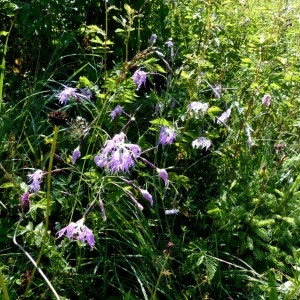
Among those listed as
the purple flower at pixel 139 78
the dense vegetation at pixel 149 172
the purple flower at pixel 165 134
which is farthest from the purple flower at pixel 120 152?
the purple flower at pixel 139 78

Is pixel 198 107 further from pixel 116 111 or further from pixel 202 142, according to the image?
pixel 116 111

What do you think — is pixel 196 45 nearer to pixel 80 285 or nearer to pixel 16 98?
pixel 16 98

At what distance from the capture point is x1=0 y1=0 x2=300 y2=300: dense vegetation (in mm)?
1762

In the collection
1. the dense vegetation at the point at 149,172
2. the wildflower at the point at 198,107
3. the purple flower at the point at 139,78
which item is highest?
the purple flower at the point at 139,78

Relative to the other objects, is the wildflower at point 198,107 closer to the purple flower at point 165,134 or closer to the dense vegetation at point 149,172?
the dense vegetation at point 149,172

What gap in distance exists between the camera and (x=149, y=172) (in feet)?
7.12

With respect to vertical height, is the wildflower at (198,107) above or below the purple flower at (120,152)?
below

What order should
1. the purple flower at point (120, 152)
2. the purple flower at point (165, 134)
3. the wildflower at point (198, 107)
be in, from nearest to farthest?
1. the purple flower at point (120, 152)
2. the purple flower at point (165, 134)
3. the wildflower at point (198, 107)

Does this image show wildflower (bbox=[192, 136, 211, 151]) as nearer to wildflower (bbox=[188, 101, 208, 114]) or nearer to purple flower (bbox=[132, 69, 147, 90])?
wildflower (bbox=[188, 101, 208, 114])

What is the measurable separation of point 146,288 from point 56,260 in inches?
15.1

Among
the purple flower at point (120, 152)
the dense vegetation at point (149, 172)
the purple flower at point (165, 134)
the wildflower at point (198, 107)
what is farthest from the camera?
the wildflower at point (198, 107)

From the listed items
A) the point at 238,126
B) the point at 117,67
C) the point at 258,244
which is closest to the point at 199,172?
the point at 238,126

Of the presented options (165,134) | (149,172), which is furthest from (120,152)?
(149,172)

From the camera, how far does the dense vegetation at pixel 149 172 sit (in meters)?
1.76
